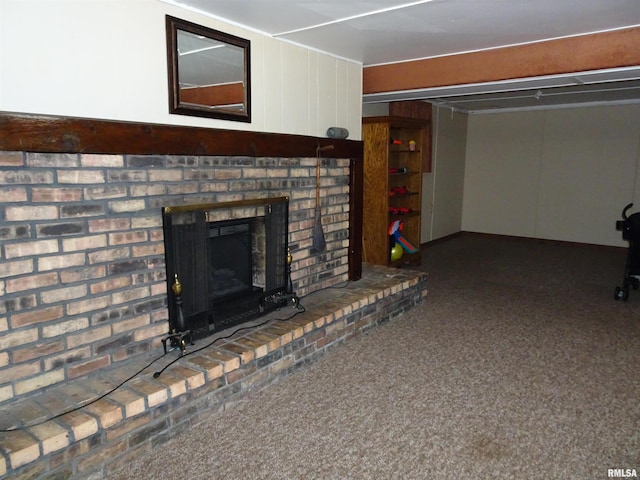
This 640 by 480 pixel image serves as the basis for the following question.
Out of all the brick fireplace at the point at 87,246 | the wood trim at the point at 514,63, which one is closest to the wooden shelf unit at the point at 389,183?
the wood trim at the point at 514,63

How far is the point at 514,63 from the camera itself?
3.34 metres

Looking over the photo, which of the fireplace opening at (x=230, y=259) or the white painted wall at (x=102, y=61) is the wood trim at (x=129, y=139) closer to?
the white painted wall at (x=102, y=61)

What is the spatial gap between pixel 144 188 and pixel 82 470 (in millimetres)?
1285

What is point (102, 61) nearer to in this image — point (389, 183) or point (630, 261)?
point (389, 183)

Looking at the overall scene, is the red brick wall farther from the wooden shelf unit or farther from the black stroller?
the black stroller

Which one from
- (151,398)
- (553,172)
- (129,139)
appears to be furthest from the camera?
(553,172)

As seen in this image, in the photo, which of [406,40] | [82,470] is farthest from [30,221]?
[406,40]

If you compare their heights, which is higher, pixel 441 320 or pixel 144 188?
pixel 144 188

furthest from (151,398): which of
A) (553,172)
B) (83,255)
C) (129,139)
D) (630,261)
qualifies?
(553,172)

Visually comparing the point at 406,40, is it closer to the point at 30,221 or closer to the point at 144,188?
the point at 144,188

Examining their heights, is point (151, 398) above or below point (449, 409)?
above

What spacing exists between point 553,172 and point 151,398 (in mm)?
6995

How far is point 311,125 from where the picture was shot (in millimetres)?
3410

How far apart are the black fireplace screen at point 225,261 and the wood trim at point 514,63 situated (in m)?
1.56
